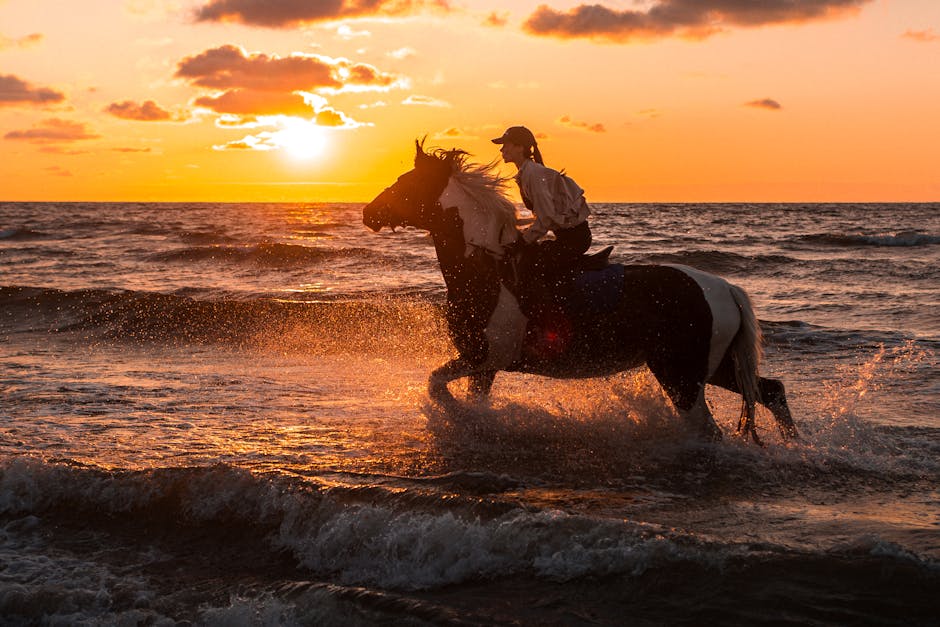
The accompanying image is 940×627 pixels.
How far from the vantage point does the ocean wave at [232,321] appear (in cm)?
1218

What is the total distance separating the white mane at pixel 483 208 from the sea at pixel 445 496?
1.28 meters

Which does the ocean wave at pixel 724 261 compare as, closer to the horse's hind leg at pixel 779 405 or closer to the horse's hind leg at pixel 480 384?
the horse's hind leg at pixel 779 405

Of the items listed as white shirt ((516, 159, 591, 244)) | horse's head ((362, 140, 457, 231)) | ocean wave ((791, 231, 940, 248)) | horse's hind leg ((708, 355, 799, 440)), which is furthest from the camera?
ocean wave ((791, 231, 940, 248))

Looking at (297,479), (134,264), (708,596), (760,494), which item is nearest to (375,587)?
(297,479)

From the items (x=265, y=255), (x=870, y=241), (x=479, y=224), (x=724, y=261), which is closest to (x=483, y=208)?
(x=479, y=224)

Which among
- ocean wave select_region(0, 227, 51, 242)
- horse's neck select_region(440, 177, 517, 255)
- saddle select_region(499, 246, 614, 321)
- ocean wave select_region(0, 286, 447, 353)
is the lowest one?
ocean wave select_region(0, 286, 447, 353)

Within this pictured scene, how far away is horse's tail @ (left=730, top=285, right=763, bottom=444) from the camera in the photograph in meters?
5.62

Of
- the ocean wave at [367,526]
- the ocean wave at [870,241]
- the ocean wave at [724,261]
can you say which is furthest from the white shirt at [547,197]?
the ocean wave at [870,241]

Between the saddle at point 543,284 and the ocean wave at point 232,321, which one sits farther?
the ocean wave at point 232,321

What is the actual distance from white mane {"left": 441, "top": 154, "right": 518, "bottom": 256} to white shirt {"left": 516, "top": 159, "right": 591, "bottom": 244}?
0.28 meters

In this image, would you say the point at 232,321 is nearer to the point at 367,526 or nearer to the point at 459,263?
the point at 459,263

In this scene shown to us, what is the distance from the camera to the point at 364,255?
Result: 28266mm

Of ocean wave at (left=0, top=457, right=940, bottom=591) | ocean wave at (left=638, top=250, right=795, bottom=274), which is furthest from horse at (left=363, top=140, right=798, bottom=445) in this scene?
ocean wave at (left=638, top=250, right=795, bottom=274)

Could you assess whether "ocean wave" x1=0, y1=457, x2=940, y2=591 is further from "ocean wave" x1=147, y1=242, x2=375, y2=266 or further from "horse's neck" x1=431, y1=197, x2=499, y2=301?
"ocean wave" x1=147, y1=242, x2=375, y2=266
